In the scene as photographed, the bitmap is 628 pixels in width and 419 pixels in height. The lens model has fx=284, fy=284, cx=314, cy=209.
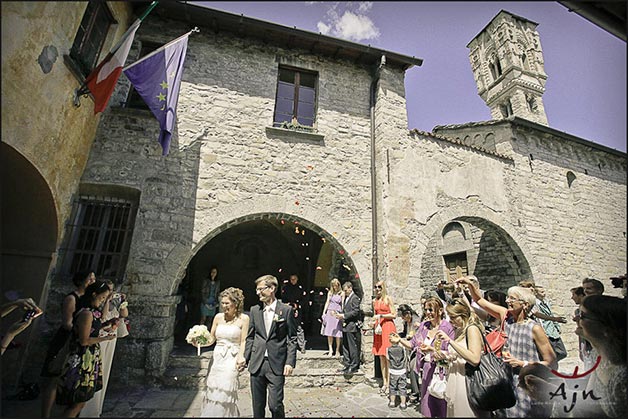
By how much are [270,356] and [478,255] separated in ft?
24.9

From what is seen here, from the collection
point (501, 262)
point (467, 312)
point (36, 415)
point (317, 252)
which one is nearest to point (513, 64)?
point (501, 262)

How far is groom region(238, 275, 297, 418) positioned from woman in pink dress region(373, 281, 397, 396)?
2080 millimetres

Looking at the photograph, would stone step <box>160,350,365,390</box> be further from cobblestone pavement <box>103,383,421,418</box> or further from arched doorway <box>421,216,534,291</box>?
arched doorway <box>421,216,534,291</box>

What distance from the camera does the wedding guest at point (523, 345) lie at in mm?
2420

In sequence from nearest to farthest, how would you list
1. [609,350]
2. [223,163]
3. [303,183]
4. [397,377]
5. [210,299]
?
1. [609,350]
2. [397,377]
3. [223,163]
4. [303,183]
5. [210,299]

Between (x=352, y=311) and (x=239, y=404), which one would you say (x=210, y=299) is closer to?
(x=239, y=404)

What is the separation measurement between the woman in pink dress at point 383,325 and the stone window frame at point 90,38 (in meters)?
5.90

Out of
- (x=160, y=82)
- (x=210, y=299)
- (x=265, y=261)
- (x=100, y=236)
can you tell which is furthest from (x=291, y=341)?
(x=265, y=261)

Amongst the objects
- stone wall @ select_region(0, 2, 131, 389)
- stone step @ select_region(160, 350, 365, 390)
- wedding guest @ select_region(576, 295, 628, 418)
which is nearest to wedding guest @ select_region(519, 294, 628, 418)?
wedding guest @ select_region(576, 295, 628, 418)

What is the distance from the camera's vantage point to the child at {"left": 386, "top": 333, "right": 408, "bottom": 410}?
406cm

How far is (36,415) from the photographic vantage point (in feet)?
11.3

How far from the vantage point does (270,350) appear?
126 inches

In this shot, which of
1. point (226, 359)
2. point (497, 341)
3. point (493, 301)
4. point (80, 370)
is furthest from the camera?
point (493, 301)

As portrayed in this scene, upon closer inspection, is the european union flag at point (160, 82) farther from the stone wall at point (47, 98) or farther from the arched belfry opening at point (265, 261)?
the arched belfry opening at point (265, 261)
